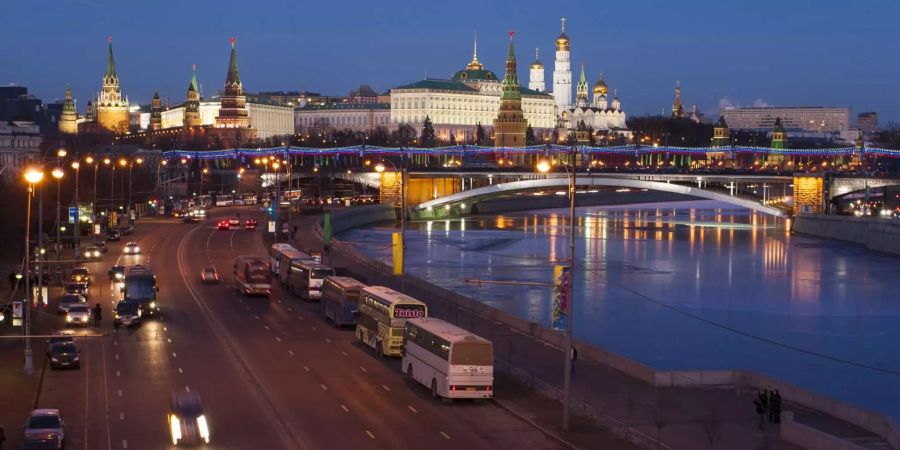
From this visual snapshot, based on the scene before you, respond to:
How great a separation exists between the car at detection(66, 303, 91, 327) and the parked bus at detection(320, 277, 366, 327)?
19.0ft

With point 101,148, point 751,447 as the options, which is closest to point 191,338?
point 751,447

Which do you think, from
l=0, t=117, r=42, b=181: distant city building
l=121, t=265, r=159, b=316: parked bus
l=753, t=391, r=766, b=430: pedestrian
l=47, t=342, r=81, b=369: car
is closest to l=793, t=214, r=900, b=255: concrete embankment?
l=121, t=265, r=159, b=316: parked bus

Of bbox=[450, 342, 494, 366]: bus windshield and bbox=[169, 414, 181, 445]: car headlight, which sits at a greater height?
bbox=[450, 342, 494, 366]: bus windshield

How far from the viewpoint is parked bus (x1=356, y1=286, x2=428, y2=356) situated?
1044 inches

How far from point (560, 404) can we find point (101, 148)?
95.5 metres

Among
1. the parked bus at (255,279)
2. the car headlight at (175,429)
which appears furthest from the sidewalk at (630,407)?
the parked bus at (255,279)

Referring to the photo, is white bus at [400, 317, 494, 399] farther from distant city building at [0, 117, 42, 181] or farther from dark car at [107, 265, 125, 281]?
distant city building at [0, 117, 42, 181]

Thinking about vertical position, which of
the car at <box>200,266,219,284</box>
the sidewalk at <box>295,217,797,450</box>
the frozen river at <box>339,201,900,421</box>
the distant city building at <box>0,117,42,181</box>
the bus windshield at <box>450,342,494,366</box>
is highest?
the distant city building at <box>0,117,42,181</box>

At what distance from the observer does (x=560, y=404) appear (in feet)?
73.0

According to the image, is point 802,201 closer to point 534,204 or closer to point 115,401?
point 534,204

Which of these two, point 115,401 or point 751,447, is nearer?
point 751,447

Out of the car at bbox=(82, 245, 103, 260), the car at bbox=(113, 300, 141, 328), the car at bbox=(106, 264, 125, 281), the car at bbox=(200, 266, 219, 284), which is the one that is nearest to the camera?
the car at bbox=(113, 300, 141, 328)

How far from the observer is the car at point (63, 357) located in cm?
2514

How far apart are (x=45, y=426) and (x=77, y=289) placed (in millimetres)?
19792
